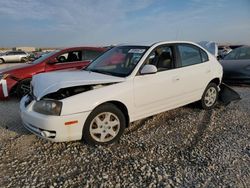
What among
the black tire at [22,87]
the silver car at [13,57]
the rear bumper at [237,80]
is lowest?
the silver car at [13,57]

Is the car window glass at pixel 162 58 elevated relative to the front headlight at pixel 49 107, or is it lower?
elevated

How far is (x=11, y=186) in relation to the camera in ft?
9.52

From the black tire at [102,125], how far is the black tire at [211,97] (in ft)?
7.53

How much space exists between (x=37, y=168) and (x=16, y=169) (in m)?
0.26

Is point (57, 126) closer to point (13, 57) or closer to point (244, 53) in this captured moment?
point (244, 53)

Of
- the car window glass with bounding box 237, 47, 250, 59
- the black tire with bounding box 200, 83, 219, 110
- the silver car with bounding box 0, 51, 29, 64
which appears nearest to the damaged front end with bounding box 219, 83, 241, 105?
the black tire with bounding box 200, 83, 219, 110

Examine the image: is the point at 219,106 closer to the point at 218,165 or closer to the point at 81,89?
the point at 218,165

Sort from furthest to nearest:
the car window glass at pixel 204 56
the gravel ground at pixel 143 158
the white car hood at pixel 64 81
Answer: the car window glass at pixel 204 56 < the white car hood at pixel 64 81 < the gravel ground at pixel 143 158

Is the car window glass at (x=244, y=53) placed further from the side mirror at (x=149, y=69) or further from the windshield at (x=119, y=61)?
the side mirror at (x=149, y=69)

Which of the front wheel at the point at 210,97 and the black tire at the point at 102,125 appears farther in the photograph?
the front wheel at the point at 210,97

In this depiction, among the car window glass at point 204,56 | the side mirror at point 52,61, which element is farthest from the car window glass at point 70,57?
the car window glass at point 204,56

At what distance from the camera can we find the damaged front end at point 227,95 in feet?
20.2

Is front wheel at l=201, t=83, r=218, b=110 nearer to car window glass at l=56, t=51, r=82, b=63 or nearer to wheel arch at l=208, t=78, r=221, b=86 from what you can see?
wheel arch at l=208, t=78, r=221, b=86

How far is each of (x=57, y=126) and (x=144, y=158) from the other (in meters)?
1.24
